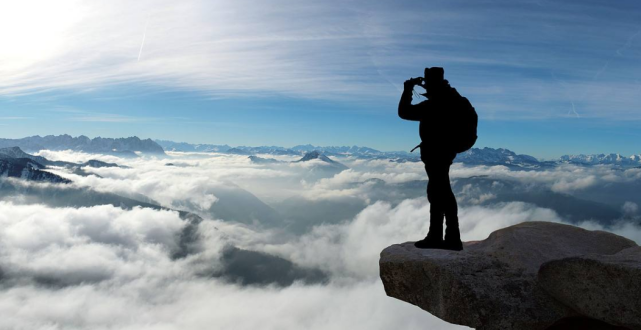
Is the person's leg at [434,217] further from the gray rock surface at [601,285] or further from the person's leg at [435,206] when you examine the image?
the gray rock surface at [601,285]

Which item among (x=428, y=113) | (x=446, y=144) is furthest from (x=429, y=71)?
(x=446, y=144)

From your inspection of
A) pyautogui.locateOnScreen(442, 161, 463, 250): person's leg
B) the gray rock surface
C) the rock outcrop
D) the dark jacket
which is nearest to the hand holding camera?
the dark jacket

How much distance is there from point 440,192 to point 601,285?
5177 mm

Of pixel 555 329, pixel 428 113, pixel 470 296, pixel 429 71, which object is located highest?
pixel 429 71

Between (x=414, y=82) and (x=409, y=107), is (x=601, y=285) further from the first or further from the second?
(x=414, y=82)

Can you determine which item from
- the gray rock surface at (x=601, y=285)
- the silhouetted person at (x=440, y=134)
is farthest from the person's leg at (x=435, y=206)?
the gray rock surface at (x=601, y=285)

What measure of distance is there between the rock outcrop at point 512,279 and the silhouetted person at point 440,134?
1072mm

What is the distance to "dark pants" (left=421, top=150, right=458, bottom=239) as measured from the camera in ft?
40.7

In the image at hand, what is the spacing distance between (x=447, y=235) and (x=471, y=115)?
13.5 feet

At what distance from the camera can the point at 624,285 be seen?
25.9ft

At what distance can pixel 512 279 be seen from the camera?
32.7 feet

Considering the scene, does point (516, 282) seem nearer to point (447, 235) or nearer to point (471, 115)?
point (447, 235)

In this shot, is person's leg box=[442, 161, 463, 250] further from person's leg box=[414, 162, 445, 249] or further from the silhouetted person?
person's leg box=[414, 162, 445, 249]

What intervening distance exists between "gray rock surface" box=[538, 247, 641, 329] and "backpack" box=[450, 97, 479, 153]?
15.0 ft
